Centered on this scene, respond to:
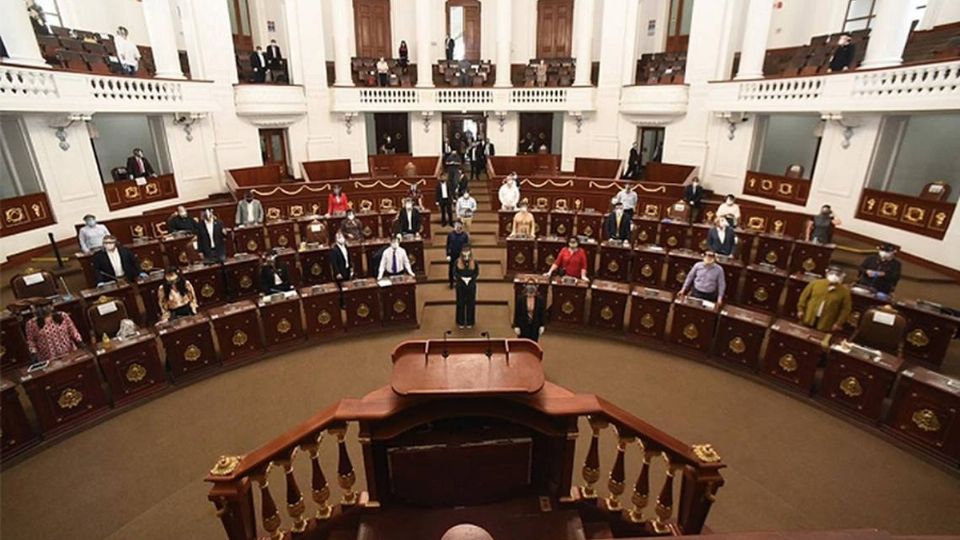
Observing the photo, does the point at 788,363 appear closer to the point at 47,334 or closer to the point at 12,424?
the point at 12,424

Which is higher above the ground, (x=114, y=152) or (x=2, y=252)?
(x=114, y=152)

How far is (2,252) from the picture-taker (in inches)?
385

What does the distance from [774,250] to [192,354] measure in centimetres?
1029

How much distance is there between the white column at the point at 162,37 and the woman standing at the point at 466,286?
10652mm

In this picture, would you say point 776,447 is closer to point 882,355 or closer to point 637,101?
point 882,355

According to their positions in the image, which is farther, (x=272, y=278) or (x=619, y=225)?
(x=619, y=225)

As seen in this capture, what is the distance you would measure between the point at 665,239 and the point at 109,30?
1930 centimetres

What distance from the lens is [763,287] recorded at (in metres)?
8.05

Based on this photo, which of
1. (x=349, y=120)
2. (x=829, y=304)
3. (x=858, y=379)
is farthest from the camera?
(x=349, y=120)

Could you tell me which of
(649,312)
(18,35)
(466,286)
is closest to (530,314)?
(466,286)

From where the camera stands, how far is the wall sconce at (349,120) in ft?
54.5

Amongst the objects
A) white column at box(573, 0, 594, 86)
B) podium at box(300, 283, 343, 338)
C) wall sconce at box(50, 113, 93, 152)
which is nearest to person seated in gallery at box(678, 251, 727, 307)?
podium at box(300, 283, 343, 338)

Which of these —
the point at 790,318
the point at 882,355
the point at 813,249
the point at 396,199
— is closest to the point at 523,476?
the point at 882,355

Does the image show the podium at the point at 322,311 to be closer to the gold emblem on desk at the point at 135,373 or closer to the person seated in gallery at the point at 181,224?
the gold emblem on desk at the point at 135,373
